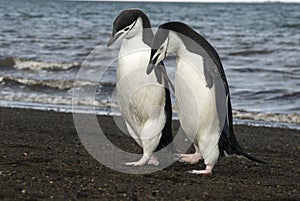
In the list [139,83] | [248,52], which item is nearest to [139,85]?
[139,83]

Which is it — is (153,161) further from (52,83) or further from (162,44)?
(52,83)

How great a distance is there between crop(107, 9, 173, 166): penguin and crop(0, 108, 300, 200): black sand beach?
0.40 m

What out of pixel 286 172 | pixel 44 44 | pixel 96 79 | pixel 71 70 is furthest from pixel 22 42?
pixel 286 172

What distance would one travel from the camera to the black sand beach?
410cm

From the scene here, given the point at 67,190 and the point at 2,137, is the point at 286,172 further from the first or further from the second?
the point at 2,137

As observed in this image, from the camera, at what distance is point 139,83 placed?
498 centimetres

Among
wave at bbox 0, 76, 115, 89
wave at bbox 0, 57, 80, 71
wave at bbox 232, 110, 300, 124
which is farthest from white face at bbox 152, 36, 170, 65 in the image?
wave at bbox 0, 57, 80, 71

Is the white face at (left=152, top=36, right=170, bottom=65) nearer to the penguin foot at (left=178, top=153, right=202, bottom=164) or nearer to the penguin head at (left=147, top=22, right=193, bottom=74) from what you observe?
the penguin head at (left=147, top=22, right=193, bottom=74)

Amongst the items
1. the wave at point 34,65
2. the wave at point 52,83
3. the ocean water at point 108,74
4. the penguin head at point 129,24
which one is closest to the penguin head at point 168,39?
the penguin head at point 129,24

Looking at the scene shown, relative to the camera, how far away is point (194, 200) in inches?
163

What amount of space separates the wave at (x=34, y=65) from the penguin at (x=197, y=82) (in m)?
10.8

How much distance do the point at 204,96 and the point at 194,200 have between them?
2.98 feet

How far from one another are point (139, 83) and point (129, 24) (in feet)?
1.54

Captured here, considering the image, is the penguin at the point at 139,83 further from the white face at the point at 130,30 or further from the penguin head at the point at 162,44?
the penguin head at the point at 162,44
